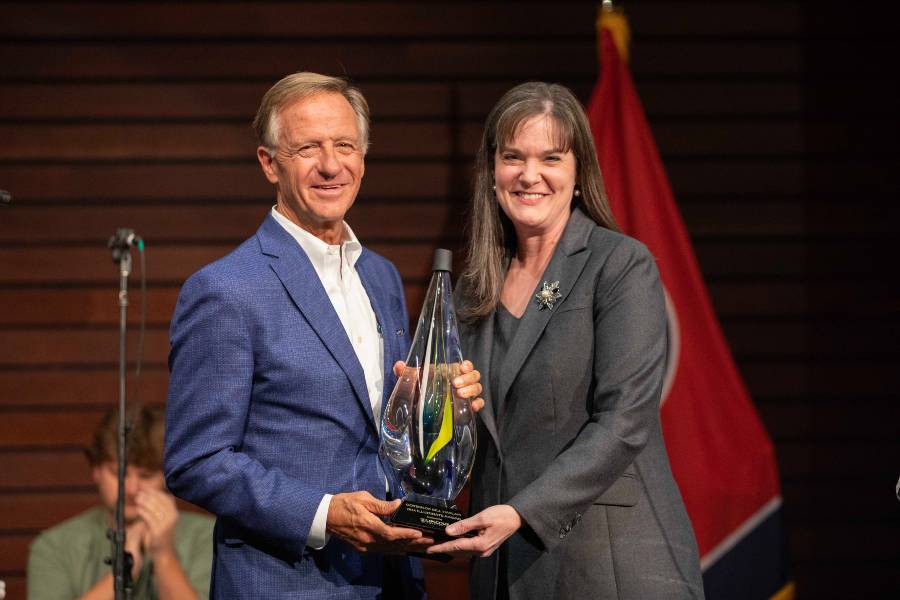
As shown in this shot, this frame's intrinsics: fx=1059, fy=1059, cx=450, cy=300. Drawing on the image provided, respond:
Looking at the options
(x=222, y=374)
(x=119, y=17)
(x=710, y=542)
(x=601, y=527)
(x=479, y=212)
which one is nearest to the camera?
(x=222, y=374)

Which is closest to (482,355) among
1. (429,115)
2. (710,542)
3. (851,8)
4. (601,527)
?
(601,527)

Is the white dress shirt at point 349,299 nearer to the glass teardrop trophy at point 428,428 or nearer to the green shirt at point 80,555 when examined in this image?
the glass teardrop trophy at point 428,428

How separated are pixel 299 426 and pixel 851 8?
295cm

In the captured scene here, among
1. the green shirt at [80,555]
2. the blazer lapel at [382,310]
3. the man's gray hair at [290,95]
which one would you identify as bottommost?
the green shirt at [80,555]

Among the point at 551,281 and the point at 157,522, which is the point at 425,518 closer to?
the point at 551,281

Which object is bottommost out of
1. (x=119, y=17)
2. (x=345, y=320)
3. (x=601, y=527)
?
(x=601, y=527)

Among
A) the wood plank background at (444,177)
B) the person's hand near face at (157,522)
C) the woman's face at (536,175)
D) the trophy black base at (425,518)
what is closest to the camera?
the trophy black base at (425,518)

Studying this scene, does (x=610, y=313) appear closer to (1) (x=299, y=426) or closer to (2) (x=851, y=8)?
(1) (x=299, y=426)

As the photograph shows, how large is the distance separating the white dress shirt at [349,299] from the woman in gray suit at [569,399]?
20 cm

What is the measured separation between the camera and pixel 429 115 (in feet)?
12.6

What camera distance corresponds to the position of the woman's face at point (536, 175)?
202 cm

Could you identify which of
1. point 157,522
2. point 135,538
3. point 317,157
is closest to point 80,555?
point 135,538

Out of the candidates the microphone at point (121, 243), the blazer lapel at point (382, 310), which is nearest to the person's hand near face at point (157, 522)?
the microphone at point (121, 243)

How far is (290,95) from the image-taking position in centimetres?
196
